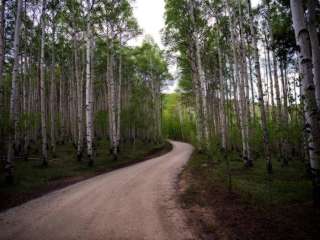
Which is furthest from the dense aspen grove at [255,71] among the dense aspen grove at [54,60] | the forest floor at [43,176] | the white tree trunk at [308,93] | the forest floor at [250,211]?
the forest floor at [43,176]

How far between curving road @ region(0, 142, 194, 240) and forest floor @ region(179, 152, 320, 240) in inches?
20.4

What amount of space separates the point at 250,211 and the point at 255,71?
9213mm

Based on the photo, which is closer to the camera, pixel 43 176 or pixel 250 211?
pixel 250 211

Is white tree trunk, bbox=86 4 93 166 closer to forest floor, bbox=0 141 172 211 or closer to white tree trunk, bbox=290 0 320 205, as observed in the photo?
forest floor, bbox=0 141 172 211

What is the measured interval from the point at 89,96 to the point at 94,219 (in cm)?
1066

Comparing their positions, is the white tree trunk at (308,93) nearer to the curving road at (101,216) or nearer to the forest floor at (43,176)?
the curving road at (101,216)

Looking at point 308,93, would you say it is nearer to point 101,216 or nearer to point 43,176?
point 101,216

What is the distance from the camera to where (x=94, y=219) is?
523cm

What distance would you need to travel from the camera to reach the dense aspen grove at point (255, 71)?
4.90 metres

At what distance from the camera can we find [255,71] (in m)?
12.3

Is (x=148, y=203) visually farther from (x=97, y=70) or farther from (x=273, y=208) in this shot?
(x=97, y=70)

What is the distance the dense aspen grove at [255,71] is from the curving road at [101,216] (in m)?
3.18

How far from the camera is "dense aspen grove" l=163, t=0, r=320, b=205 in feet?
16.1

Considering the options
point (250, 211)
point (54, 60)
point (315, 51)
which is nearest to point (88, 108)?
point (54, 60)
